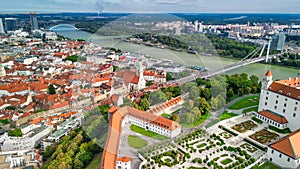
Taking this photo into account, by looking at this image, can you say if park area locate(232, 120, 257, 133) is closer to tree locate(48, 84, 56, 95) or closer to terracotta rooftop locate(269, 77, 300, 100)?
terracotta rooftop locate(269, 77, 300, 100)

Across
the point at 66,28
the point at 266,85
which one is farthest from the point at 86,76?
the point at 66,28

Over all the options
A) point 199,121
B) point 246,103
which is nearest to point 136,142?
point 199,121

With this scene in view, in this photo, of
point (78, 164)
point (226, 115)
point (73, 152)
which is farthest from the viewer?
point (226, 115)

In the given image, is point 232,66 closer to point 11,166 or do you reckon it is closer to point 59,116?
point 59,116

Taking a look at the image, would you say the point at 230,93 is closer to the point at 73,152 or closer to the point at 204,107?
the point at 204,107

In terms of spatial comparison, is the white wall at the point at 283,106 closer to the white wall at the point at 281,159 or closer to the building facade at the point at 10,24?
the white wall at the point at 281,159

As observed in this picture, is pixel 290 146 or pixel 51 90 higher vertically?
pixel 290 146
